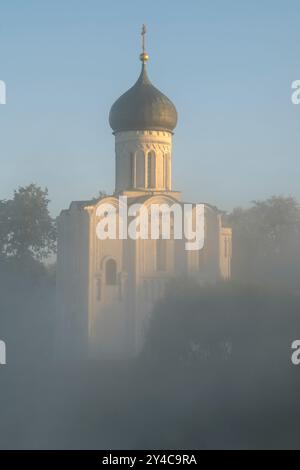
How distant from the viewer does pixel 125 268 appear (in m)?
20.9

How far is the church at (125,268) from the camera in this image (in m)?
20.7

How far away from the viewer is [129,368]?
1942 cm

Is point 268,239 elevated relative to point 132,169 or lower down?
lower down

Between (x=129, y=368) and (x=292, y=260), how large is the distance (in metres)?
10.6
